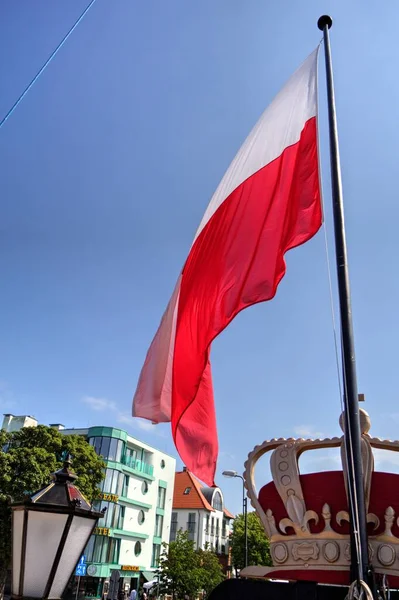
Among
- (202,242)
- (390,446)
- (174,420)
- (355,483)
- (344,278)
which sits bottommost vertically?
(355,483)

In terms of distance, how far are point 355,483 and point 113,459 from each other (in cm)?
4243

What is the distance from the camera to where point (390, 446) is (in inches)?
182

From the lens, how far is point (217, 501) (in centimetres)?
6706

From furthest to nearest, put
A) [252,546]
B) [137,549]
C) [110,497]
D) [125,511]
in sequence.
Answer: [252,546]
[137,549]
[125,511]
[110,497]

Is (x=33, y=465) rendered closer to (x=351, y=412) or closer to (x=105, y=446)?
(x=105, y=446)

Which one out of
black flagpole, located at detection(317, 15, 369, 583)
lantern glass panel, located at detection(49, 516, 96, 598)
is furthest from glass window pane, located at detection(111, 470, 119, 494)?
black flagpole, located at detection(317, 15, 369, 583)

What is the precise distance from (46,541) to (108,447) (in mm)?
42342

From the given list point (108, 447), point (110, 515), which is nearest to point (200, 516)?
point (110, 515)

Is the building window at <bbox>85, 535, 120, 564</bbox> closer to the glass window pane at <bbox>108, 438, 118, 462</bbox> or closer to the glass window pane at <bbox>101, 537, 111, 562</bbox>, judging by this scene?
the glass window pane at <bbox>101, 537, 111, 562</bbox>

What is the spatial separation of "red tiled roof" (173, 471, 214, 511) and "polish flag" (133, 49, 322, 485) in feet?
194

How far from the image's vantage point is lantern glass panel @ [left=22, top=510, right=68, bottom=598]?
11.7 feet

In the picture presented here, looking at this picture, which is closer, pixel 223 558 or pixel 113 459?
pixel 113 459

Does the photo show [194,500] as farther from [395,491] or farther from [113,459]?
[395,491]

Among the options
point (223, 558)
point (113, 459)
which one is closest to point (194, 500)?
point (223, 558)
